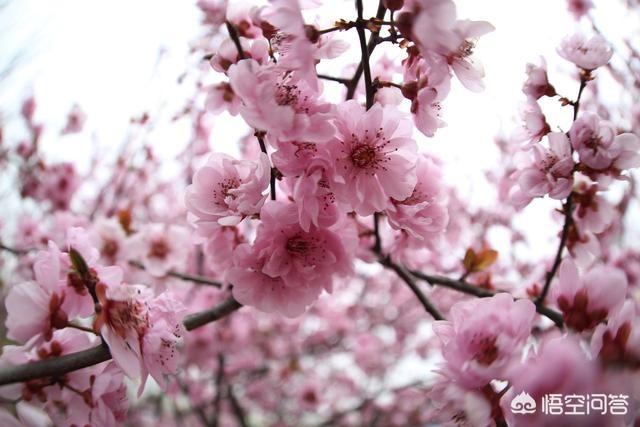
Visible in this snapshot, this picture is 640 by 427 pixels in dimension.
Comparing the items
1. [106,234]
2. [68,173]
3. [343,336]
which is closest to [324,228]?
[106,234]

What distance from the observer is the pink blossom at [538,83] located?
1272mm

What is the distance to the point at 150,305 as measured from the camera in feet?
3.21

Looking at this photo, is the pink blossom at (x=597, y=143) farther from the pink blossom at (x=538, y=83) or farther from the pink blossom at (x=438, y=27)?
the pink blossom at (x=438, y=27)

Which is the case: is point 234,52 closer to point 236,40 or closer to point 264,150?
point 236,40

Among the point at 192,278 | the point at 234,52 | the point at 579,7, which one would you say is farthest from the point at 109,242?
the point at 579,7

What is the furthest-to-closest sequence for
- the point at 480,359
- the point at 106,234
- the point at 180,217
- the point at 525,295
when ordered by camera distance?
the point at 180,217 → the point at 106,234 → the point at 525,295 → the point at 480,359

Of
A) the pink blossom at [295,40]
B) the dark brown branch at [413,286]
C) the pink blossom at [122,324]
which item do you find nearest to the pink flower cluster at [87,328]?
the pink blossom at [122,324]

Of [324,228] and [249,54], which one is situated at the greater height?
[249,54]

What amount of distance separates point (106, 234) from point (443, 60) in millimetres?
1596

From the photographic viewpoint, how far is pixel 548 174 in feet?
3.88

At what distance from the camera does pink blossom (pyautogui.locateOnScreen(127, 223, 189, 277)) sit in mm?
1882

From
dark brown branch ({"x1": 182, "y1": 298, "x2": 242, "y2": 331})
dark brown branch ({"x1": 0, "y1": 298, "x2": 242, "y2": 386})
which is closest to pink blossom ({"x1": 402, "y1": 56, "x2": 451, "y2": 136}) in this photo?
dark brown branch ({"x1": 182, "y1": 298, "x2": 242, "y2": 331})

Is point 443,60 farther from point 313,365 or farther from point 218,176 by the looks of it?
point 313,365

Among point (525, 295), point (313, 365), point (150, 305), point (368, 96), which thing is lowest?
point (313, 365)
